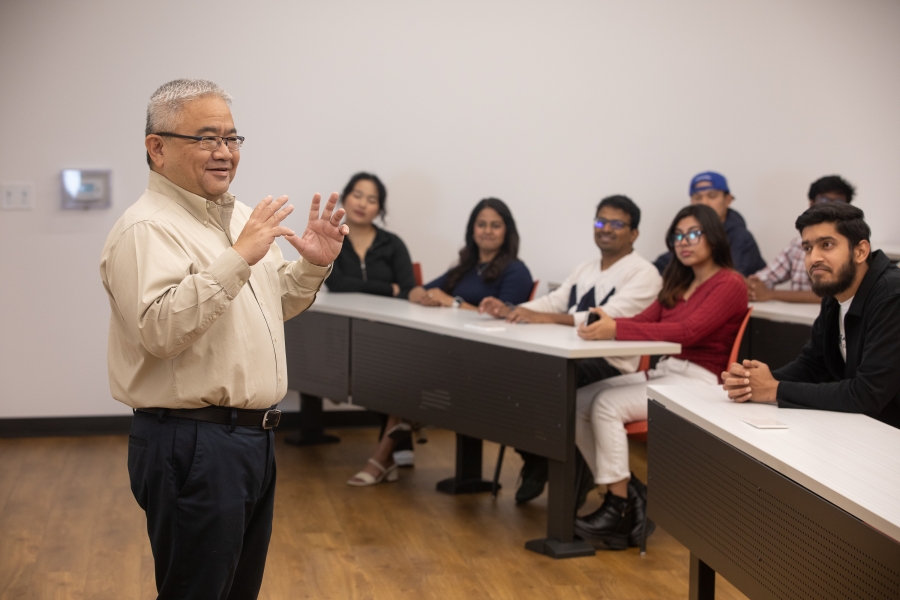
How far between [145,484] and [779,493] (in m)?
1.37

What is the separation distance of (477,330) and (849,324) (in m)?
A: 1.49

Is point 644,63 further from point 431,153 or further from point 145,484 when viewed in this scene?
point 145,484

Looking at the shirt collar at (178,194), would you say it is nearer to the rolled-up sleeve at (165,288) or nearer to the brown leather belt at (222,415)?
the rolled-up sleeve at (165,288)

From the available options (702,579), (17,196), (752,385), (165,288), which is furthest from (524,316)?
(17,196)

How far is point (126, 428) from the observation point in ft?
17.2

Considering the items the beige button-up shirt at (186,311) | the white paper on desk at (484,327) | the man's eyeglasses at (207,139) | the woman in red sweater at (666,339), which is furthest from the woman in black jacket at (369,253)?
the man's eyeglasses at (207,139)

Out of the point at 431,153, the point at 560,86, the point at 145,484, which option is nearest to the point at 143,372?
the point at 145,484

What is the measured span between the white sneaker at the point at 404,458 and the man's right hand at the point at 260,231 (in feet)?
9.84

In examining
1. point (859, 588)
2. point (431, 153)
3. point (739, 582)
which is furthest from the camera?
point (431, 153)

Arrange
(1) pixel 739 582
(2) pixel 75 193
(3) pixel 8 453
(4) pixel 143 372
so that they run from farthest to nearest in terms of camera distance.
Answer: (2) pixel 75 193, (3) pixel 8 453, (1) pixel 739 582, (4) pixel 143 372

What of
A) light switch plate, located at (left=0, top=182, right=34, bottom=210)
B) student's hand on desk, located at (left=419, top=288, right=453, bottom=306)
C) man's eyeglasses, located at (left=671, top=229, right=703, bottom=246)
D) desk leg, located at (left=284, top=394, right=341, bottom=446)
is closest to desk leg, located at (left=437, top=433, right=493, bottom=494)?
student's hand on desk, located at (left=419, top=288, right=453, bottom=306)

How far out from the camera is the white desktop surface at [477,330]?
3330 millimetres

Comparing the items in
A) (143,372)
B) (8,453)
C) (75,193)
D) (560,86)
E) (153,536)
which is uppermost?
(560,86)

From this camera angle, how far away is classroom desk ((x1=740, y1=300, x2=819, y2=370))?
14.0 ft
